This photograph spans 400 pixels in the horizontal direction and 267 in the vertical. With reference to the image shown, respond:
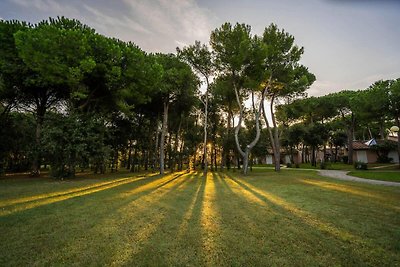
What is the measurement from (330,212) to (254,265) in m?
4.06

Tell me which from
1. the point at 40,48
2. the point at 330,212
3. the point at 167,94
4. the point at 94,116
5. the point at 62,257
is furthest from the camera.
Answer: the point at 167,94

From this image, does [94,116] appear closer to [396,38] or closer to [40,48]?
[40,48]

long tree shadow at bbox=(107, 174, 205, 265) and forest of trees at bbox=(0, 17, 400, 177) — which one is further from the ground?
forest of trees at bbox=(0, 17, 400, 177)

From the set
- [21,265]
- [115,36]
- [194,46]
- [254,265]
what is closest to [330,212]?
[254,265]

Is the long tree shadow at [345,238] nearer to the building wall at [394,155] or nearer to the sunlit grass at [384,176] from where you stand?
the sunlit grass at [384,176]

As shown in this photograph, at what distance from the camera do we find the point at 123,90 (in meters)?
17.9

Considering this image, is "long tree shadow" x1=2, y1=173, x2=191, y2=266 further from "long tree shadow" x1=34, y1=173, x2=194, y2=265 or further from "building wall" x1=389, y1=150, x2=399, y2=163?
"building wall" x1=389, y1=150, x2=399, y2=163

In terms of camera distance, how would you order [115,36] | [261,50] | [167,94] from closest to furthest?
[115,36], [261,50], [167,94]

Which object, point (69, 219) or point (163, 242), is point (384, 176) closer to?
point (163, 242)

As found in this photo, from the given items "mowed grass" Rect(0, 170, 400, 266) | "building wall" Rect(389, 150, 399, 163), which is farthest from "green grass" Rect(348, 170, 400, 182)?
"building wall" Rect(389, 150, 399, 163)

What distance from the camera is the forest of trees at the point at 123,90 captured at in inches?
590

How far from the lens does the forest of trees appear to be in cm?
1498

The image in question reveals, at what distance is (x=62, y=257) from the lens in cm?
334

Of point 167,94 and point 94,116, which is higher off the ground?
point 167,94
